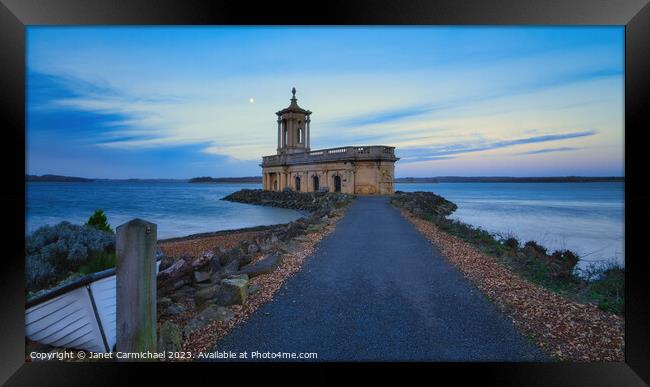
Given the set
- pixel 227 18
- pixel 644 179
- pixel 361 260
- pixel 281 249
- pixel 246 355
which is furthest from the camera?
pixel 281 249

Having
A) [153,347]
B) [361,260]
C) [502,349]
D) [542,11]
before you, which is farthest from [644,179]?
[153,347]

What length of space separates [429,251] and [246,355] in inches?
188

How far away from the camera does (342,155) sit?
24.5m

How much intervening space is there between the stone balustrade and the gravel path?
18.3 metres

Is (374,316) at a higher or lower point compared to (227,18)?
lower

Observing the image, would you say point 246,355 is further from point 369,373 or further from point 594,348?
point 594,348

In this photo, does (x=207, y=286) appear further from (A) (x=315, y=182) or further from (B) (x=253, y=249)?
(A) (x=315, y=182)

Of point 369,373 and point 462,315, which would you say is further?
point 462,315

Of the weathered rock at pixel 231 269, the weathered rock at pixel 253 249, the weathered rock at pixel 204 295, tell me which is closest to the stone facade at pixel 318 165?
the weathered rock at pixel 253 249

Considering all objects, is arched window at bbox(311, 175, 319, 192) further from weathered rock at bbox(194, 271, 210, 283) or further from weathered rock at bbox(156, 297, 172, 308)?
weathered rock at bbox(156, 297, 172, 308)

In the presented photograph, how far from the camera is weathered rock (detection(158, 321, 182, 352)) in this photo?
3150 mm

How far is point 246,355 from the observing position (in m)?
3.23

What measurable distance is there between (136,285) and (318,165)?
79.5 feet

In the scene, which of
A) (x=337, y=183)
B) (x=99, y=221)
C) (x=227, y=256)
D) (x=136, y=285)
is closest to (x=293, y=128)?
(x=337, y=183)
